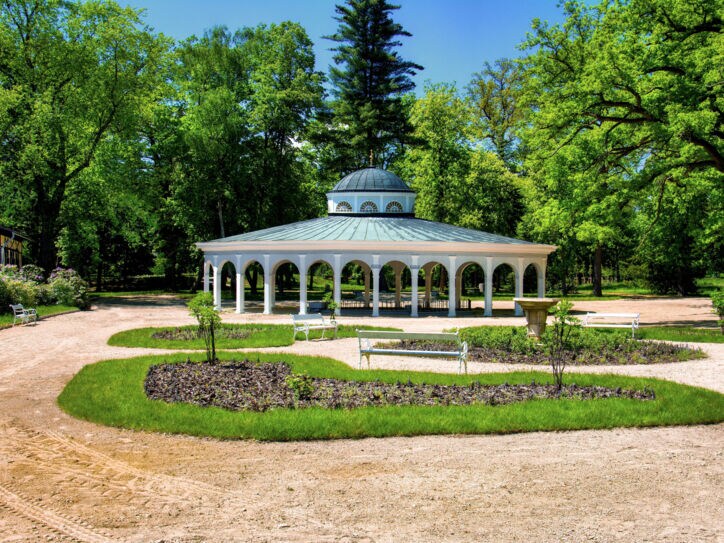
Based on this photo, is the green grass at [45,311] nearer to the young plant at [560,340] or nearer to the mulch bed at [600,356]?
the mulch bed at [600,356]

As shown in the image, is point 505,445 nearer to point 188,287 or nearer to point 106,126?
point 106,126

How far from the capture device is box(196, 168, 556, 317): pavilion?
30547mm

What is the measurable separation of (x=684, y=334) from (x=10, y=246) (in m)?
41.1

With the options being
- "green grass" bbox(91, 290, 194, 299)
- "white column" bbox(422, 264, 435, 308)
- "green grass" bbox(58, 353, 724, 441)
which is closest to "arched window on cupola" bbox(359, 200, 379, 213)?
"white column" bbox(422, 264, 435, 308)

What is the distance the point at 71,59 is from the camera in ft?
129

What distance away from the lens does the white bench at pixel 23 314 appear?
25141mm

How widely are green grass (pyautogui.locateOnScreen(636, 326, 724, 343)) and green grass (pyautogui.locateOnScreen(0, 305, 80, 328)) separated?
70.4 feet

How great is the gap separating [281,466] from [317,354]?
914cm

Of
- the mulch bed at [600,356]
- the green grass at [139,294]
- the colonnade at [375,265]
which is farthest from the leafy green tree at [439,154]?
the mulch bed at [600,356]

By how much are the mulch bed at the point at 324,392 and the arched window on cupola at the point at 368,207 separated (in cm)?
2399

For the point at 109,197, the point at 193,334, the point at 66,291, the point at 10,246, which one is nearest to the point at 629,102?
the point at 193,334

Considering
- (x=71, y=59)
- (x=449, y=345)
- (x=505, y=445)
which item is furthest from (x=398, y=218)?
(x=505, y=445)

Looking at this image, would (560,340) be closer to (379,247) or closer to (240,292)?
(379,247)

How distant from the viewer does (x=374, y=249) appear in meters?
30.5
